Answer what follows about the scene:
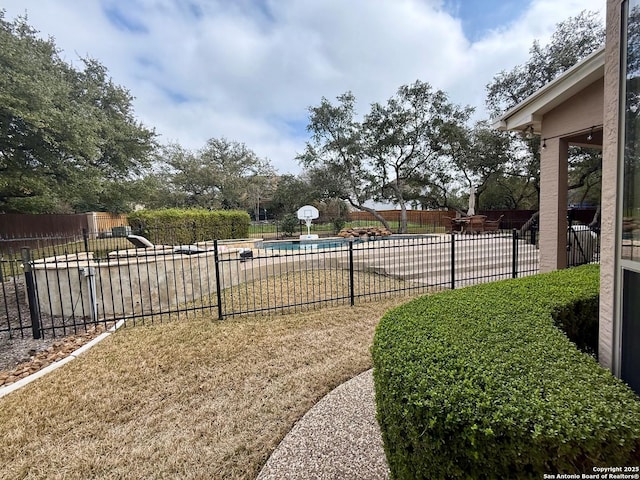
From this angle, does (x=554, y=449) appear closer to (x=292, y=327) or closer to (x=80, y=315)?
(x=292, y=327)

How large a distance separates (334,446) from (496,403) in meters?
1.38

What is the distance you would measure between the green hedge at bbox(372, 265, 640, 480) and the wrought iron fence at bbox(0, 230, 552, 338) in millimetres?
3625

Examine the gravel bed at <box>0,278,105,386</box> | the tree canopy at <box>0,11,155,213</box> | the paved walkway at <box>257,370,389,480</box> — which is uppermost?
the tree canopy at <box>0,11,155,213</box>

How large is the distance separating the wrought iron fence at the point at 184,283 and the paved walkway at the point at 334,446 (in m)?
2.81

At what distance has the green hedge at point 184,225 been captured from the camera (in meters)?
14.0

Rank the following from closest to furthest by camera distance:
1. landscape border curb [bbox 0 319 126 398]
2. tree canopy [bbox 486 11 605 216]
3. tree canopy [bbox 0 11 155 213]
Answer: landscape border curb [bbox 0 319 126 398]
tree canopy [bbox 0 11 155 213]
tree canopy [bbox 486 11 605 216]

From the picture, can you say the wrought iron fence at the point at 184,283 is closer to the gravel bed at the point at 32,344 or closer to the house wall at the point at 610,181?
the gravel bed at the point at 32,344

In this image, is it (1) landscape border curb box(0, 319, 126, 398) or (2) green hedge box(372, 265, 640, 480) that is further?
(1) landscape border curb box(0, 319, 126, 398)

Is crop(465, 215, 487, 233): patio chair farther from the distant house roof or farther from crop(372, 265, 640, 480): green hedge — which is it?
crop(372, 265, 640, 480): green hedge

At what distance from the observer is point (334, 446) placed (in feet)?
7.23

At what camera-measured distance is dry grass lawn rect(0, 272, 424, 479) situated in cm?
215

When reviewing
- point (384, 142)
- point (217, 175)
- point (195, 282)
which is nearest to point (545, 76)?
point (384, 142)

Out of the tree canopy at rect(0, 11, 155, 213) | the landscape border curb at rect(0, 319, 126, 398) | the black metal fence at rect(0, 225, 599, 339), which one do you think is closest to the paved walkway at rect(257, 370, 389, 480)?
the black metal fence at rect(0, 225, 599, 339)

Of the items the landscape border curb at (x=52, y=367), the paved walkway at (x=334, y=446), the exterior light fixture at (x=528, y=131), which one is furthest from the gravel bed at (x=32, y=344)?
the exterior light fixture at (x=528, y=131)
